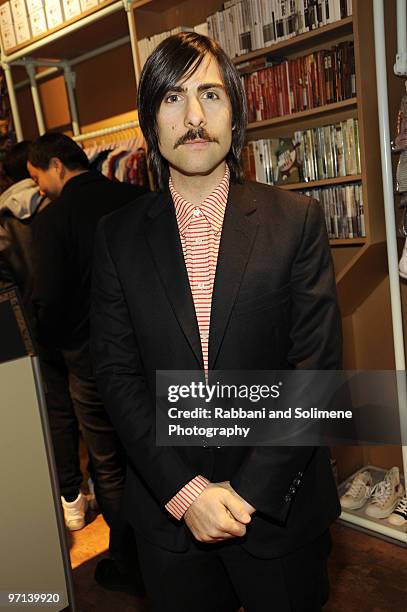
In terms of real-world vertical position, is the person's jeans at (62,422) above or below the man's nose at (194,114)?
below

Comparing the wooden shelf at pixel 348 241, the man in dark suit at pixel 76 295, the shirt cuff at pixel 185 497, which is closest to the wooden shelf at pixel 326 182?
the wooden shelf at pixel 348 241


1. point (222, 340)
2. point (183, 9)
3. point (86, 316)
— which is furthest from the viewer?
point (183, 9)

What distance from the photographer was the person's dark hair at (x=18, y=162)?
9.55 feet

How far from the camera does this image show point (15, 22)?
11.1 feet

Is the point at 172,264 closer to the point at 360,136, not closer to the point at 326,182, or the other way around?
the point at 360,136

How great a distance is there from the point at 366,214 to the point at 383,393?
85cm

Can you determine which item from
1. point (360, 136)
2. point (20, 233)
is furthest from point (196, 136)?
point (20, 233)

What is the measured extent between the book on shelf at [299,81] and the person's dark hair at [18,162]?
121 centimetres

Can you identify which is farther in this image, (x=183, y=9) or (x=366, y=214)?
A: (x=183, y=9)

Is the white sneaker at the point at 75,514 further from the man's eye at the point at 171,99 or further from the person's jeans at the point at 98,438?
the man's eye at the point at 171,99

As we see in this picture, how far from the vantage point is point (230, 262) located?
106 centimetres

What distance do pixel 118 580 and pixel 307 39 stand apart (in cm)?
228

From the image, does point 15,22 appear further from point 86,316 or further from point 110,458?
point 110,458

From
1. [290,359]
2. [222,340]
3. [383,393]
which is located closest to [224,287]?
[222,340]
